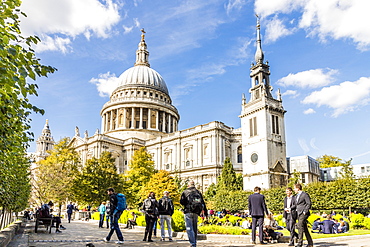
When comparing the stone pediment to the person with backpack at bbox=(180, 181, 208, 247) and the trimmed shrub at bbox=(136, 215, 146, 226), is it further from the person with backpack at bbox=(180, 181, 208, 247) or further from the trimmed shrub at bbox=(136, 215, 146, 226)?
the person with backpack at bbox=(180, 181, 208, 247)

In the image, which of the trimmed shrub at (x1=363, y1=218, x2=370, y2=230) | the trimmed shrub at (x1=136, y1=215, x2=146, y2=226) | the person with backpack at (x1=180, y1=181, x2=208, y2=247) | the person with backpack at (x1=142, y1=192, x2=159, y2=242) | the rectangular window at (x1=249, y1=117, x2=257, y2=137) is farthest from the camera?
the rectangular window at (x1=249, y1=117, x2=257, y2=137)

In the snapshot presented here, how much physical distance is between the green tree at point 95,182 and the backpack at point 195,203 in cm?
2857

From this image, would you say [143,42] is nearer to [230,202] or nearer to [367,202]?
[230,202]

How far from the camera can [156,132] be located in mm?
78750

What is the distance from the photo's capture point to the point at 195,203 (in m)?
10.4

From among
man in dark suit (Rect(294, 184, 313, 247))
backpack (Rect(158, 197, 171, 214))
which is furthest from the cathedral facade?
man in dark suit (Rect(294, 184, 313, 247))

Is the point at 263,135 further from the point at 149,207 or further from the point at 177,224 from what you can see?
the point at 149,207

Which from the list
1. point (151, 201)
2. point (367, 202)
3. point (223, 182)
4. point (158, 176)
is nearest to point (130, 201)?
point (158, 176)

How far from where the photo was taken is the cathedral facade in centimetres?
4456

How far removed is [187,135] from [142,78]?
101ft

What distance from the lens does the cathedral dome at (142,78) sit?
87.4m

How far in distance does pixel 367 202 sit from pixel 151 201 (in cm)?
2239

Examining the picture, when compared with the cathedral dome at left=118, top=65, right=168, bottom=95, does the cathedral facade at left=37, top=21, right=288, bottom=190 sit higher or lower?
lower

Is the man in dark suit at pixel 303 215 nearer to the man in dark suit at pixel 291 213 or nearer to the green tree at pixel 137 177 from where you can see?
the man in dark suit at pixel 291 213
